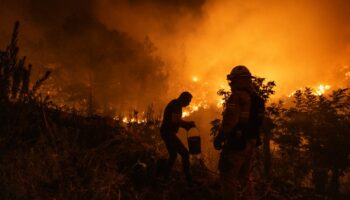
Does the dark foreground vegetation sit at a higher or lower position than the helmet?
lower

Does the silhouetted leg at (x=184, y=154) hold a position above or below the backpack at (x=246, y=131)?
below

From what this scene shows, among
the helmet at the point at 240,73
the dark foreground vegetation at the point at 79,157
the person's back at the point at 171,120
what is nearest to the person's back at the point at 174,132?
the person's back at the point at 171,120

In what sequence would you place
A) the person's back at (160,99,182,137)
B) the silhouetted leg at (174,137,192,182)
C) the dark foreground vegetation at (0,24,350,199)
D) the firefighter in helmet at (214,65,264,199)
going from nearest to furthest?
1. the dark foreground vegetation at (0,24,350,199)
2. the firefighter in helmet at (214,65,264,199)
3. the silhouetted leg at (174,137,192,182)
4. the person's back at (160,99,182,137)

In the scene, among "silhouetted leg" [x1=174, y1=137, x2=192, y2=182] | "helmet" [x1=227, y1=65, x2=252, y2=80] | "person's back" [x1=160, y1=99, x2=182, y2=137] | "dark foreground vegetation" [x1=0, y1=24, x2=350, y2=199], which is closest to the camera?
"dark foreground vegetation" [x1=0, y1=24, x2=350, y2=199]

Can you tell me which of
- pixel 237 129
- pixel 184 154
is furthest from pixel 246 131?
pixel 184 154

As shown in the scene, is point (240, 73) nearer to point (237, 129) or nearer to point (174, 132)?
point (237, 129)

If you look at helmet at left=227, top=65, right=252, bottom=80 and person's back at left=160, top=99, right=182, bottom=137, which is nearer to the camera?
helmet at left=227, top=65, right=252, bottom=80

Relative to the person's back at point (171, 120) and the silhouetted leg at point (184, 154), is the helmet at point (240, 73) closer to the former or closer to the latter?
the person's back at point (171, 120)

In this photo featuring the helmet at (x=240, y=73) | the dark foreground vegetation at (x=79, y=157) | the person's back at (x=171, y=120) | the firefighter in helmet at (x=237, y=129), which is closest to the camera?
the dark foreground vegetation at (x=79, y=157)

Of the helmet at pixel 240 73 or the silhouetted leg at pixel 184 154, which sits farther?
the silhouetted leg at pixel 184 154

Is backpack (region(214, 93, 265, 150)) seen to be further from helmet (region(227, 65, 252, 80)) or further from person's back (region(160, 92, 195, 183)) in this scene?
person's back (region(160, 92, 195, 183))

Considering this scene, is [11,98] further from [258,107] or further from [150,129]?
[150,129]

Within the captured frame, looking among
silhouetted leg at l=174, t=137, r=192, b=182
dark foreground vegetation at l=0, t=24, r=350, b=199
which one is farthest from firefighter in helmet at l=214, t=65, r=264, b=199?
dark foreground vegetation at l=0, t=24, r=350, b=199

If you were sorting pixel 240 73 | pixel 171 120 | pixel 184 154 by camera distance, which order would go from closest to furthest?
pixel 240 73
pixel 184 154
pixel 171 120
